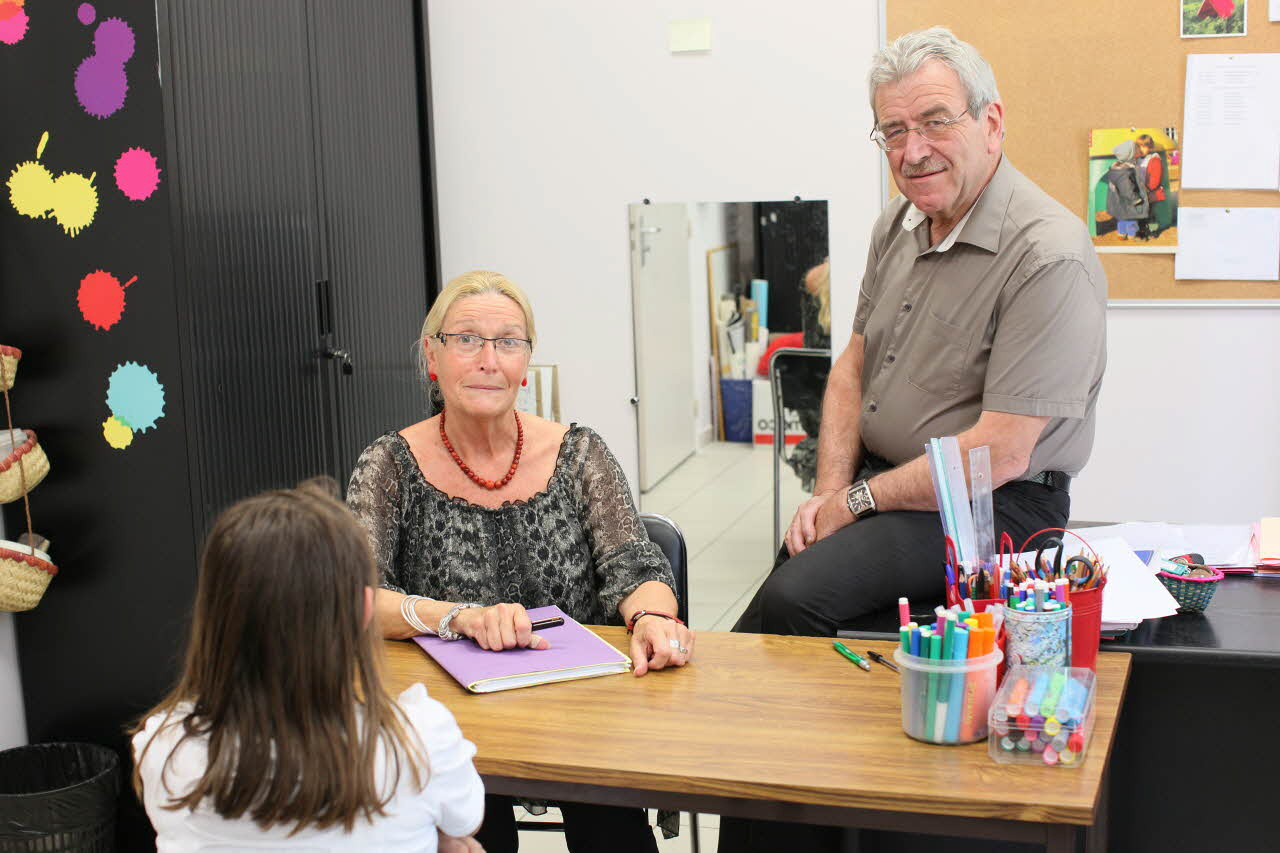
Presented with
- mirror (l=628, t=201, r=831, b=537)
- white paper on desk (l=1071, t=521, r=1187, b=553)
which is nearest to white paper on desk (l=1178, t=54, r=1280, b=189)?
mirror (l=628, t=201, r=831, b=537)

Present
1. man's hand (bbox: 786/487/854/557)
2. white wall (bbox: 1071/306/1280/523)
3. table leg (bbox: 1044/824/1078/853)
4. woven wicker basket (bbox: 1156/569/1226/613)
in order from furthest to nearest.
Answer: white wall (bbox: 1071/306/1280/523), man's hand (bbox: 786/487/854/557), woven wicker basket (bbox: 1156/569/1226/613), table leg (bbox: 1044/824/1078/853)

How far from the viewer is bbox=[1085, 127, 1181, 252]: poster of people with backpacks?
3281 mm

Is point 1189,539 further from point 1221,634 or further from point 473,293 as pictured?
point 473,293

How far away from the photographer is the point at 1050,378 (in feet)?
7.79

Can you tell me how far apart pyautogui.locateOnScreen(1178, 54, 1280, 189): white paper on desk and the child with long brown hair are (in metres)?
2.64

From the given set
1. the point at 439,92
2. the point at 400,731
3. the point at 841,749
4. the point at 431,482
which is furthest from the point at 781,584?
the point at 439,92

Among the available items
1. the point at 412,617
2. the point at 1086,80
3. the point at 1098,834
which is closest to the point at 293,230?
the point at 412,617

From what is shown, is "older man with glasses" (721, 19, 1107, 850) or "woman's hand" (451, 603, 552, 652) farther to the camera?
"older man with glasses" (721, 19, 1107, 850)

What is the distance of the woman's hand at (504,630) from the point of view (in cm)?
194

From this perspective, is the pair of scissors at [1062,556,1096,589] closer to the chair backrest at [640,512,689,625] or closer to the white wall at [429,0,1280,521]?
the chair backrest at [640,512,689,625]

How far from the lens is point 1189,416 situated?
339 centimetres

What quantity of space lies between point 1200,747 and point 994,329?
2.64 ft

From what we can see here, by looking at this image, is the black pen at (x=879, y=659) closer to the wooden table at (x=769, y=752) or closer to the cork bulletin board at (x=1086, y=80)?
the wooden table at (x=769, y=752)

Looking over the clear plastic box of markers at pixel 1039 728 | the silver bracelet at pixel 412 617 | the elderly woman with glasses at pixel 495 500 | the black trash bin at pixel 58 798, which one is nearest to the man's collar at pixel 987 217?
the elderly woman with glasses at pixel 495 500
